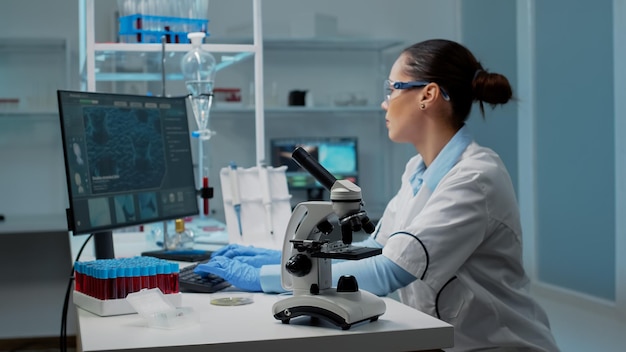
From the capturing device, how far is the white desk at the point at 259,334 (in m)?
1.14

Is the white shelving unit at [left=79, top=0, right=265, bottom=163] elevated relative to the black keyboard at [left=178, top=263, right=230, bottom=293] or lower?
elevated

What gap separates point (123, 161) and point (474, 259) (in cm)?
83

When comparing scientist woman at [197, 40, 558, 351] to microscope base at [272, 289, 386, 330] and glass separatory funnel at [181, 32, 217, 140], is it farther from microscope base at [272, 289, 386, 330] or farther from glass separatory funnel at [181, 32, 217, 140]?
glass separatory funnel at [181, 32, 217, 140]

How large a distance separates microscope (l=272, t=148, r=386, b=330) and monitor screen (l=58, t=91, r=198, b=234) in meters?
0.54

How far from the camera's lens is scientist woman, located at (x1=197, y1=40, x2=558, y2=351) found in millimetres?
1568

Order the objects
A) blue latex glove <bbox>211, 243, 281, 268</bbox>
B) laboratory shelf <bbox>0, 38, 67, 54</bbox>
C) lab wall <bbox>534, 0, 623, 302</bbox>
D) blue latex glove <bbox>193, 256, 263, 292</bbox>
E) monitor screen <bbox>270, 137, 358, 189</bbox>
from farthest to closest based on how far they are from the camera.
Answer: monitor screen <bbox>270, 137, 358, 189</bbox> → laboratory shelf <bbox>0, 38, 67, 54</bbox> → lab wall <bbox>534, 0, 623, 302</bbox> → blue latex glove <bbox>211, 243, 281, 268</bbox> → blue latex glove <bbox>193, 256, 263, 292</bbox>

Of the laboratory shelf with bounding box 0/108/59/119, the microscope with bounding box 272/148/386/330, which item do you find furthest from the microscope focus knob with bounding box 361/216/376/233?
the laboratory shelf with bounding box 0/108/59/119

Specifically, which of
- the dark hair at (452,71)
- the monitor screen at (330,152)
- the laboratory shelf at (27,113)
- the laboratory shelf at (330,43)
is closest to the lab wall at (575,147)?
the laboratory shelf at (330,43)

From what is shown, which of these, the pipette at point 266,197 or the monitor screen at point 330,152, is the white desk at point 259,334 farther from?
the monitor screen at point 330,152

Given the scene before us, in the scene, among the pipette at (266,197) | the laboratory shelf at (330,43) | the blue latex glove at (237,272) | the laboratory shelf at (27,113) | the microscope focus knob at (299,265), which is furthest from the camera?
the laboratory shelf at (330,43)

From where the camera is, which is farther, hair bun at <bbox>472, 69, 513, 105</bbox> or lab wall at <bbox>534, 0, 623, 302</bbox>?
lab wall at <bbox>534, 0, 623, 302</bbox>

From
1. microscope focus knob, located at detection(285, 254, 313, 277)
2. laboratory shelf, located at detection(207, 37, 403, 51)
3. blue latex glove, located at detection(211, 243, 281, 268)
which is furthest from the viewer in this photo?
laboratory shelf, located at detection(207, 37, 403, 51)

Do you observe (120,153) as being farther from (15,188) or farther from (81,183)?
(15,188)

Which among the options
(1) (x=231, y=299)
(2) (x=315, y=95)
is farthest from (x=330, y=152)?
(1) (x=231, y=299)
